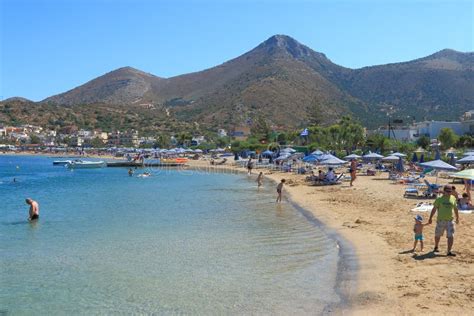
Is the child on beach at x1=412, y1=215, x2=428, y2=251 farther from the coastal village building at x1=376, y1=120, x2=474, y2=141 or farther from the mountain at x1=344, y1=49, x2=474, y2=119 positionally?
the mountain at x1=344, y1=49, x2=474, y2=119

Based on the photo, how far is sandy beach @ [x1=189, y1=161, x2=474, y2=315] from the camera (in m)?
7.87

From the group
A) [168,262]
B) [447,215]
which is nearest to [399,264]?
[447,215]

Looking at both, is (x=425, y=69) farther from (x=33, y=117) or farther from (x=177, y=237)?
(x=177, y=237)

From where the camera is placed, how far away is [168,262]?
38.5ft

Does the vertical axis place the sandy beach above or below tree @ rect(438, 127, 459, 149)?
below

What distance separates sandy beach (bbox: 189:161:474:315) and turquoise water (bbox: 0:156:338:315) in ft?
2.37

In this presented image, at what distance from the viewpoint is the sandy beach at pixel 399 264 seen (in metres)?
7.87

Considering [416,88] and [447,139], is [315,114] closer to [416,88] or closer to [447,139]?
[447,139]

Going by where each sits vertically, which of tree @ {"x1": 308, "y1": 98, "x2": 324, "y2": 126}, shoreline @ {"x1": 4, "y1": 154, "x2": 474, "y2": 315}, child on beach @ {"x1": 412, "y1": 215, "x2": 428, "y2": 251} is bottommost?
shoreline @ {"x1": 4, "y1": 154, "x2": 474, "y2": 315}

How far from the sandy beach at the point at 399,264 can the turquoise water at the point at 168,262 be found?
0.72 m

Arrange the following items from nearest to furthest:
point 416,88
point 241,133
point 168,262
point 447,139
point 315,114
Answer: point 168,262 → point 447,139 → point 315,114 → point 241,133 → point 416,88

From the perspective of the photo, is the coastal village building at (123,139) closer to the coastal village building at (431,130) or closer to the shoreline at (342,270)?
the coastal village building at (431,130)

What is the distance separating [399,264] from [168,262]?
16.8 feet

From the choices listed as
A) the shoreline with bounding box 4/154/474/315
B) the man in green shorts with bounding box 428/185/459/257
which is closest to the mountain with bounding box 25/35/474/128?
the shoreline with bounding box 4/154/474/315
